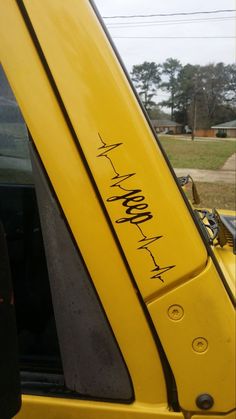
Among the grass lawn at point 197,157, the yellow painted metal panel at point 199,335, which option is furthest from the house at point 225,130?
the yellow painted metal panel at point 199,335

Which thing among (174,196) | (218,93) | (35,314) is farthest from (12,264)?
(218,93)

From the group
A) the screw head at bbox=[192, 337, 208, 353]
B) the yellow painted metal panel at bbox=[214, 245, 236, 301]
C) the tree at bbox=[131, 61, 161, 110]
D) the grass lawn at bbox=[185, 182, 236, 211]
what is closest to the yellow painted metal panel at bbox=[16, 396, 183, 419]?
the screw head at bbox=[192, 337, 208, 353]

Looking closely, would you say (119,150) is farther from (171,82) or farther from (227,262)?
(171,82)

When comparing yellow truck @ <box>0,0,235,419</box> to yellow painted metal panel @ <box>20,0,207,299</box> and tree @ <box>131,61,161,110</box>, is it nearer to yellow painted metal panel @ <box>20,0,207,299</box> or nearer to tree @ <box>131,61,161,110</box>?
yellow painted metal panel @ <box>20,0,207,299</box>

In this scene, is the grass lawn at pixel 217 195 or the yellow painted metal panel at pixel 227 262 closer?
the yellow painted metal panel at pixel 227 262

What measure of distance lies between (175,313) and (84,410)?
38 cm

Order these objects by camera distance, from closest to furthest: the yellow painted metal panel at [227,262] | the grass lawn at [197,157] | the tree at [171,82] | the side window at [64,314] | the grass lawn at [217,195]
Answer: the side window at [64,314] → the yellow painted metal panel at [227,262] → the grass lawn at [217,195] → the grass lawn at [197,157] → the tree at [171,82]

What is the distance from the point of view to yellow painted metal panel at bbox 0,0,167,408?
3.16 feet

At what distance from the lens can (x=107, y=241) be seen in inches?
40.8

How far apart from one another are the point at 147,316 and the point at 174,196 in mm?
311

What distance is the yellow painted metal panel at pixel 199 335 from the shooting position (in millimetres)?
1036

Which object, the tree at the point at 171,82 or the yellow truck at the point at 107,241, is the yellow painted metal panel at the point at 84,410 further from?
the tree at the point at 171,82

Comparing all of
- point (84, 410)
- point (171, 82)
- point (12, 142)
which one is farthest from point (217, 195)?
point (171, 82)

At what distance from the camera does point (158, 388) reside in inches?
43.1
